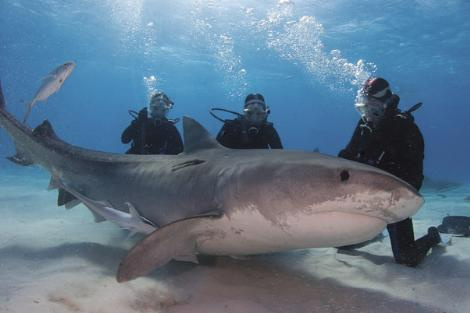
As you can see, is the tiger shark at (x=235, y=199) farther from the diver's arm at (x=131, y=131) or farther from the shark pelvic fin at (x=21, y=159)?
the diver's arm at (x=131, y=131)

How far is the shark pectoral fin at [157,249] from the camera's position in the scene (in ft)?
9.41

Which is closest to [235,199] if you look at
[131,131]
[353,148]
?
[353,148]

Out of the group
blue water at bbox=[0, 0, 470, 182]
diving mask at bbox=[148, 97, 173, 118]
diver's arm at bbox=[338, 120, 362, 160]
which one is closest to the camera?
diver's arm at bbox=[338, 120, 362, 160]

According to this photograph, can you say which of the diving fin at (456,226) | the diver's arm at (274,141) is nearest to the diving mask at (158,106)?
the diver's arm at (274,141)

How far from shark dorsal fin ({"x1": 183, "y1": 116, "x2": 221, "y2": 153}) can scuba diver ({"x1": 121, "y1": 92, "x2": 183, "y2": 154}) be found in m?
3.91

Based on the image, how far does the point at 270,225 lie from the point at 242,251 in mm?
687

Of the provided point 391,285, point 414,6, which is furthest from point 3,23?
point 391,285

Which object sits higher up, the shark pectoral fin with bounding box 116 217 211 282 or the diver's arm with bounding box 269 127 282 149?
the diver's arm with bounding box 269 127 282 149

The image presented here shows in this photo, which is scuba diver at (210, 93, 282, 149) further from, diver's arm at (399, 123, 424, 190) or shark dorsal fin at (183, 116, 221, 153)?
diver's arm at (399, 123, 424, 190)

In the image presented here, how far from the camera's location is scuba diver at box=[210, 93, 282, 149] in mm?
7039

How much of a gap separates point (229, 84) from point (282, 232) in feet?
173

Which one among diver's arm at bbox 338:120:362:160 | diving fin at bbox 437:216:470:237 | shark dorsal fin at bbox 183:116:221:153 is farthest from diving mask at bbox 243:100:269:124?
diving fin at bbox 437:216:470:237

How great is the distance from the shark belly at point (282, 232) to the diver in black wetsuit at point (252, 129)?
380 centimetres

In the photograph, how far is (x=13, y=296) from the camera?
2.75 m
